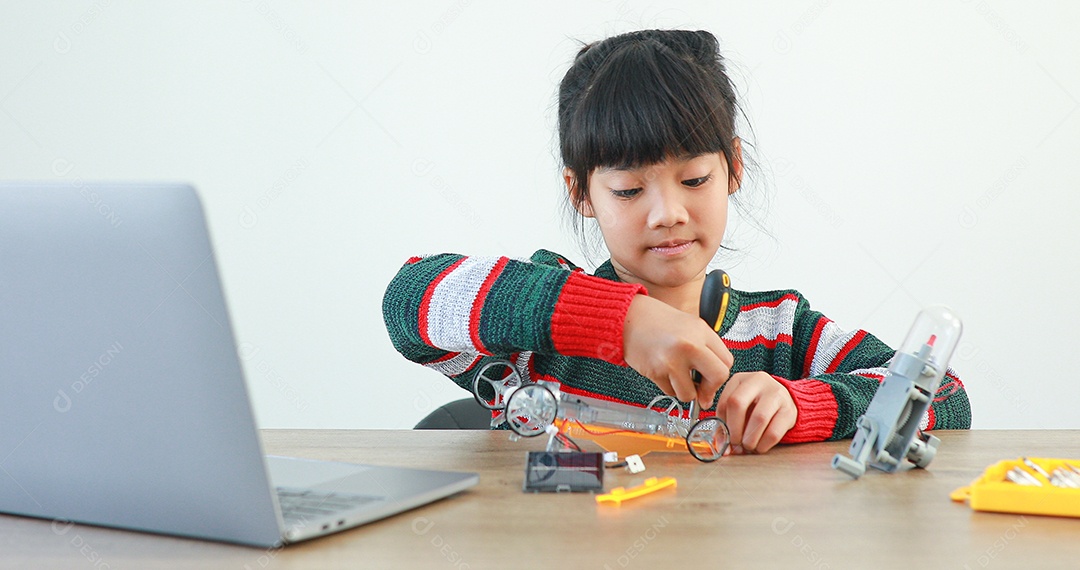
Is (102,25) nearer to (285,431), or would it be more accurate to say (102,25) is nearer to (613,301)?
(285,431)

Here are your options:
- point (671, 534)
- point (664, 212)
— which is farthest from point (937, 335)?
point (664, 212)

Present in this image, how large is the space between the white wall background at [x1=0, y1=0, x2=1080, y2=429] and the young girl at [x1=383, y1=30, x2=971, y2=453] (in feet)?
2.55

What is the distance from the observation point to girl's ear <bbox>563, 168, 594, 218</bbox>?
119 cm

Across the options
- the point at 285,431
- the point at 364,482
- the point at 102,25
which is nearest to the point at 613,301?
the point at 364,482

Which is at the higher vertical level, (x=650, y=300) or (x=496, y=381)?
(x=650, y=300)

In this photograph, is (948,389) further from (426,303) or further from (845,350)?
(426,303)

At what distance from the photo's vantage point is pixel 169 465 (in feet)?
1.59

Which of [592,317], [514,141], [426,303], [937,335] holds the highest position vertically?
[937,335]


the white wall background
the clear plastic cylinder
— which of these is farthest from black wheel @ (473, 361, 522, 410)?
the white wall background

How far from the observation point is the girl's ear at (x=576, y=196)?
1188mm

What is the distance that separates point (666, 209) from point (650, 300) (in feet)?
0.99

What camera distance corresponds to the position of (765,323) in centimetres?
125

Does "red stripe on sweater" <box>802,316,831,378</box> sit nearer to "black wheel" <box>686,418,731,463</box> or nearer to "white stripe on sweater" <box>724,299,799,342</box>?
"white stripe on sweater" <box>724,299,799,342</box>

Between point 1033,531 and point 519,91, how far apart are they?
1645mm
